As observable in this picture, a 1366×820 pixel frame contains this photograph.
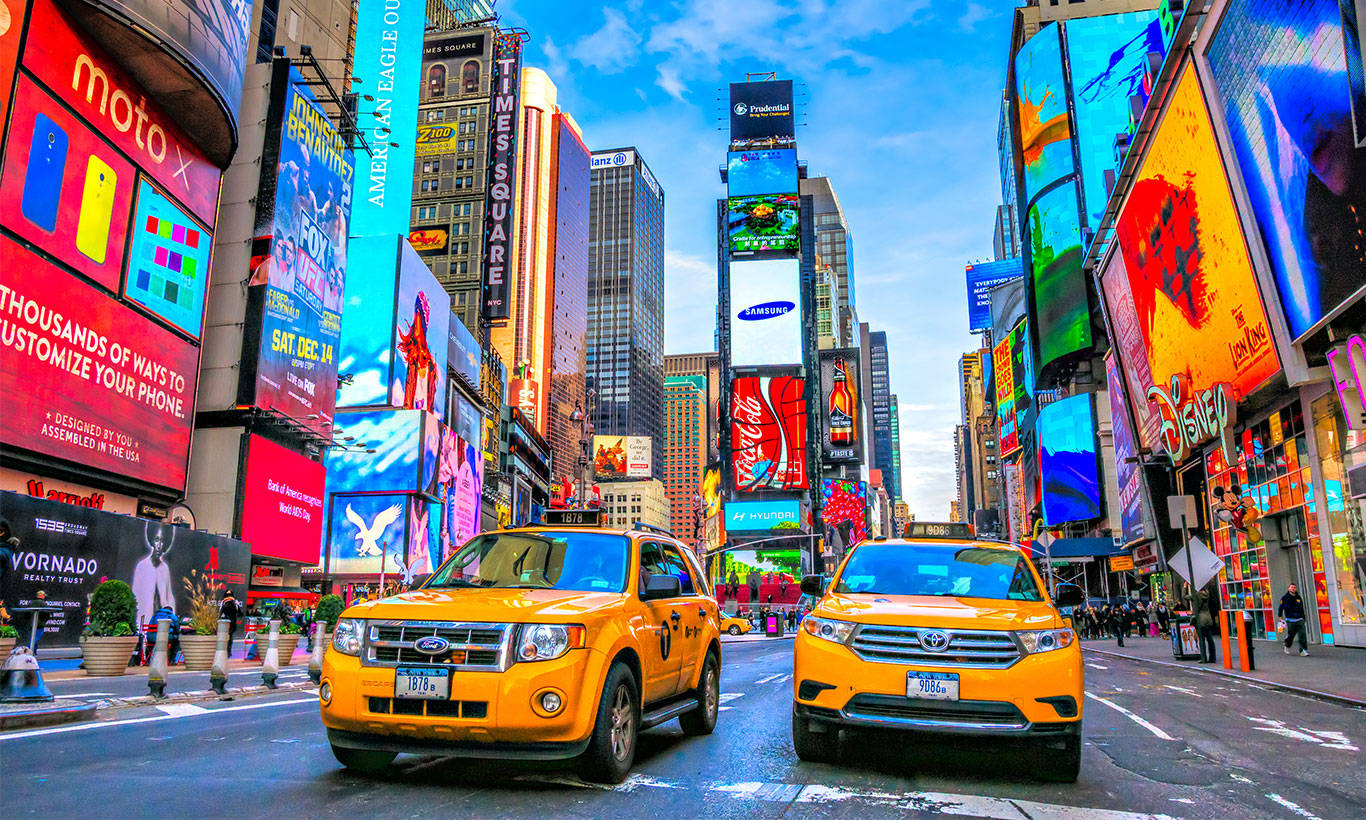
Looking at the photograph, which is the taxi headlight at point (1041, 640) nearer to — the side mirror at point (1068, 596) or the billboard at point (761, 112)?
the side mirror at point (1068, 596)

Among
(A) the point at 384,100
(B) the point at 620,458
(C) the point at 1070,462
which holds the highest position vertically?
(A) the point at 384,100

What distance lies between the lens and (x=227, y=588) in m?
32.9

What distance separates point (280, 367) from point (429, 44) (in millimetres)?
76567

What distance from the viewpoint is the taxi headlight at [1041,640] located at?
21.6ft

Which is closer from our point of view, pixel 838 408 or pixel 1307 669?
pixel 1307 669

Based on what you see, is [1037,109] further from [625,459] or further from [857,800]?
[625,459]

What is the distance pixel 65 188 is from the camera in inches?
1057

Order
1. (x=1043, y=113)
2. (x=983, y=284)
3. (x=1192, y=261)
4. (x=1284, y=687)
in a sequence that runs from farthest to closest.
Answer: (x=983, y=284)
(x=1043, y=113)
(x=1192, y=261)
(x=1284, y=687)

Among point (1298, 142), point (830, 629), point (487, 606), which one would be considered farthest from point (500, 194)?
point (487, 606)

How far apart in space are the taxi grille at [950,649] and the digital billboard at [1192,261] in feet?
78.5

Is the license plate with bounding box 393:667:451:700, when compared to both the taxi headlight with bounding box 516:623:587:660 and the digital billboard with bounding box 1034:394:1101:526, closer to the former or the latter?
the taxi headlight with bounding box 516:623:587:660

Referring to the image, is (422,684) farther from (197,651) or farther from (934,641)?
(197,651)

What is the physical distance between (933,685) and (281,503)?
42.8 m

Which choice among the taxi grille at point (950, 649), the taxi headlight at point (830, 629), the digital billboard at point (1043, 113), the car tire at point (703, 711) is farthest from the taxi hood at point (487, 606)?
the digital billboard at point (1043, 113)
